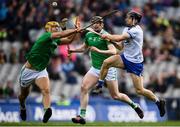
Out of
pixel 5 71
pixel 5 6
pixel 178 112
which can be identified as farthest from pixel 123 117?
pixel 5 6

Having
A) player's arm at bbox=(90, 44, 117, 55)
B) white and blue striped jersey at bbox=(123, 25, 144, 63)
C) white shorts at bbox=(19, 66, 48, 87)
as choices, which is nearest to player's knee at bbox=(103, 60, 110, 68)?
player's arm at bbox=(90, 44, 117, 55)

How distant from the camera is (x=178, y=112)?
31828 mm

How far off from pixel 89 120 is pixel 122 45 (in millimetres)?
6670

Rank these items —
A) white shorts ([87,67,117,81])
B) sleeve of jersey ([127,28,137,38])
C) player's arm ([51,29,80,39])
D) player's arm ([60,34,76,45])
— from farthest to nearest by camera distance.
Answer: white shorts ([87,67,117,81]) → player's arm ([60,34,76,45]) → sleeve of jersey ([127,28,137,38]) → player's arm ([51,29,80,39])

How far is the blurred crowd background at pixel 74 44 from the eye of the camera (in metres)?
32.4

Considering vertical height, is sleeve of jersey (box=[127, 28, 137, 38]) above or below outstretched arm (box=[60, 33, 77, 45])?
above

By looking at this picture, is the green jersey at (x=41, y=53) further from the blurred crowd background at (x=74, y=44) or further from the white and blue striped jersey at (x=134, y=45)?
the blurred crowd background at (x=74, y=44)

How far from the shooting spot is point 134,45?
22000mm

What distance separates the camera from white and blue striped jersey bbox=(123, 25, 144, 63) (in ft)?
71.7

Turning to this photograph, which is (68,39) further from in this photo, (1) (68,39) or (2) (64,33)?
(2) (64,33)

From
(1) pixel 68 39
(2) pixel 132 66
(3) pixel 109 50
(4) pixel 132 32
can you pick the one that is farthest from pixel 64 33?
(2) pixel 132 66

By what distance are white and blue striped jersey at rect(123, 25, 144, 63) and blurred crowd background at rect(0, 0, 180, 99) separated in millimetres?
9373

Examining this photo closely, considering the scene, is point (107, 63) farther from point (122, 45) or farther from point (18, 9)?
point (18, 9)

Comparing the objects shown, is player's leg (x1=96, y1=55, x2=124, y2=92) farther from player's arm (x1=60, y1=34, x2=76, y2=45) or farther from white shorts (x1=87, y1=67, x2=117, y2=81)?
player's arm (x1=60, y1=34, x2=76, y2=45)
